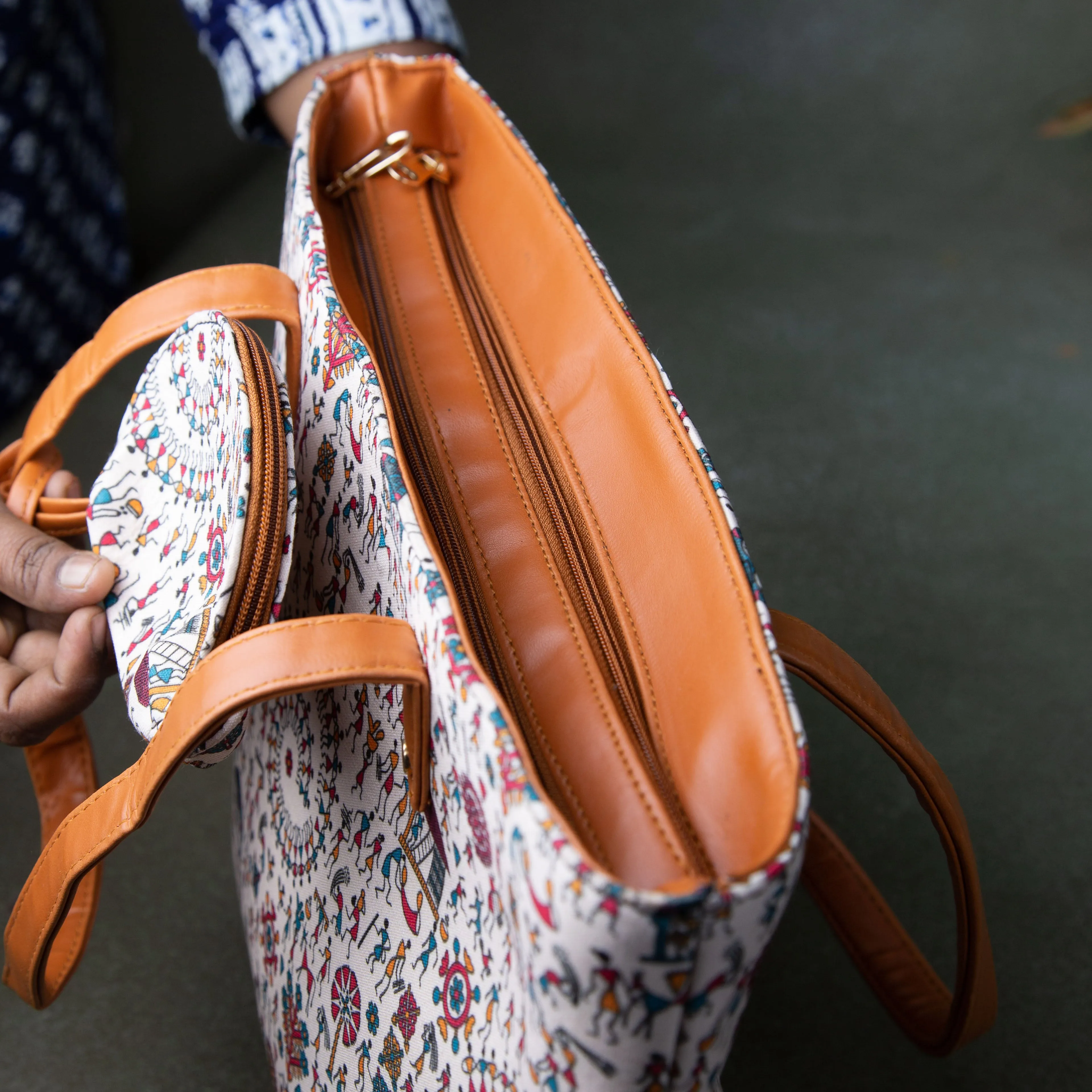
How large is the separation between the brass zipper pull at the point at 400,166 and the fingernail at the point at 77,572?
0.31 m

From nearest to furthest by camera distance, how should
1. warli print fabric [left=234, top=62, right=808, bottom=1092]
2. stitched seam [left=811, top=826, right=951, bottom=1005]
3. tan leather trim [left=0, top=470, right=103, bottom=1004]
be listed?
1. warli print fabric [left=234, top=62, right=808, bottom=1092]
2. tan leather trim [left=0, top=470, right=103, bottom=1004]
3. stitched seam [left=811, top=826, right=951, bottom=1005]

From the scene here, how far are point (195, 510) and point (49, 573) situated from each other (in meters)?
0.12

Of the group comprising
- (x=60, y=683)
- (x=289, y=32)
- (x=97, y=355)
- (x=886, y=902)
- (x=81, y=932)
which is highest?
(x=289, y=32)

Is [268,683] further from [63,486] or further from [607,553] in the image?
[63,486]

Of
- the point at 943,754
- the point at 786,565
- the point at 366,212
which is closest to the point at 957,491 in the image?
the point at 786,565

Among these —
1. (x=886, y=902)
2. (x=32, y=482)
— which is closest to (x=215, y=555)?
(x=32, y=482)

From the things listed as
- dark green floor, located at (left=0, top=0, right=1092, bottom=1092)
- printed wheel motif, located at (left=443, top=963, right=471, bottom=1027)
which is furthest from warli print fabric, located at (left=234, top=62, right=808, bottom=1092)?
dark green floor, located at (left=0, top=0, right=1092, bottom=1092)

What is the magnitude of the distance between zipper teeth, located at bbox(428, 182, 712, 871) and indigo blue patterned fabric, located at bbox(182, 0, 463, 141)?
32 cm

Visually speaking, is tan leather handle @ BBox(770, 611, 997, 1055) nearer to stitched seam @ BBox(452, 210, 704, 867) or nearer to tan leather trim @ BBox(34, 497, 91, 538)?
stitched seam @ BBox(452, 210, 704, 867)

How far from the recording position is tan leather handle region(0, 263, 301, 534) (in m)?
0.57

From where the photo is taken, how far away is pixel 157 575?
1.74ft

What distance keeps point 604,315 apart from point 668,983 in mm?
317

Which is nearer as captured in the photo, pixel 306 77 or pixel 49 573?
pixel 49 573

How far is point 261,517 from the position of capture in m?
0.45
